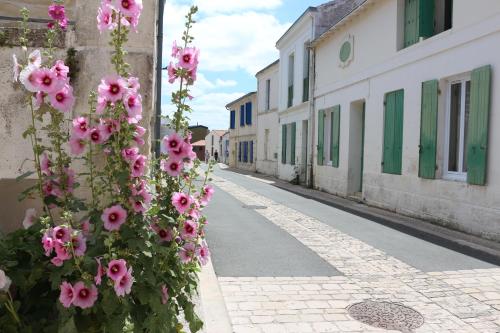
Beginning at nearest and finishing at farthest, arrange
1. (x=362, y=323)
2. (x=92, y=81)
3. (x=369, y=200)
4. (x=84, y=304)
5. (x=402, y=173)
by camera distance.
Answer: (x=84, y=304)
(x=92, y=81)
(x=362, y=323)
(x=402, y=173)
(x=369, y=200)

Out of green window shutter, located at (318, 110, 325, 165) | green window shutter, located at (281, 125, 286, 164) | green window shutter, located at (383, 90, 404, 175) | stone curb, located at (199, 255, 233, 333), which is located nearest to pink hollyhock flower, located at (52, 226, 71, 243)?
stone curb, located at (199, 255, 233, 333)

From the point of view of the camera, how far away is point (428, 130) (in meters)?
10.3

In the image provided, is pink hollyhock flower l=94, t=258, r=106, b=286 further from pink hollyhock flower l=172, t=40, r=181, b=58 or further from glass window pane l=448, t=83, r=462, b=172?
glass window pane l=448, t=83, r=462, b=172

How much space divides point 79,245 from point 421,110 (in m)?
9.71

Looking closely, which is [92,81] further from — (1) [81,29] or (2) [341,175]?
(2) [341,175]

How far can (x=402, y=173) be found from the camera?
11430mm

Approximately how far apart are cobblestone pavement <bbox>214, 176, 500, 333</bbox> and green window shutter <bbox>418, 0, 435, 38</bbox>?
6049mm

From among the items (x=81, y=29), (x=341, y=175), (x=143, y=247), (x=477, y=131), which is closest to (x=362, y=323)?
(x=143, y=247)

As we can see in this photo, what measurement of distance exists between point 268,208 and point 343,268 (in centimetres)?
586

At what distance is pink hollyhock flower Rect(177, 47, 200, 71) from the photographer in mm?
2381

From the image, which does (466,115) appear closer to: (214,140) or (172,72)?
(172,72)

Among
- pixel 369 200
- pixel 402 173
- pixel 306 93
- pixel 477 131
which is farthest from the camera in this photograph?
pixel 306 93

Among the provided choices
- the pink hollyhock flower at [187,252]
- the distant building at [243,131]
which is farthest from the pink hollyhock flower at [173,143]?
the distant building at [243,131]

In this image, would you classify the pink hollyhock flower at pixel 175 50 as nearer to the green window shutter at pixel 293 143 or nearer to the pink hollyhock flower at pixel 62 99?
the pink hollyhock flower at pixel 62 99
